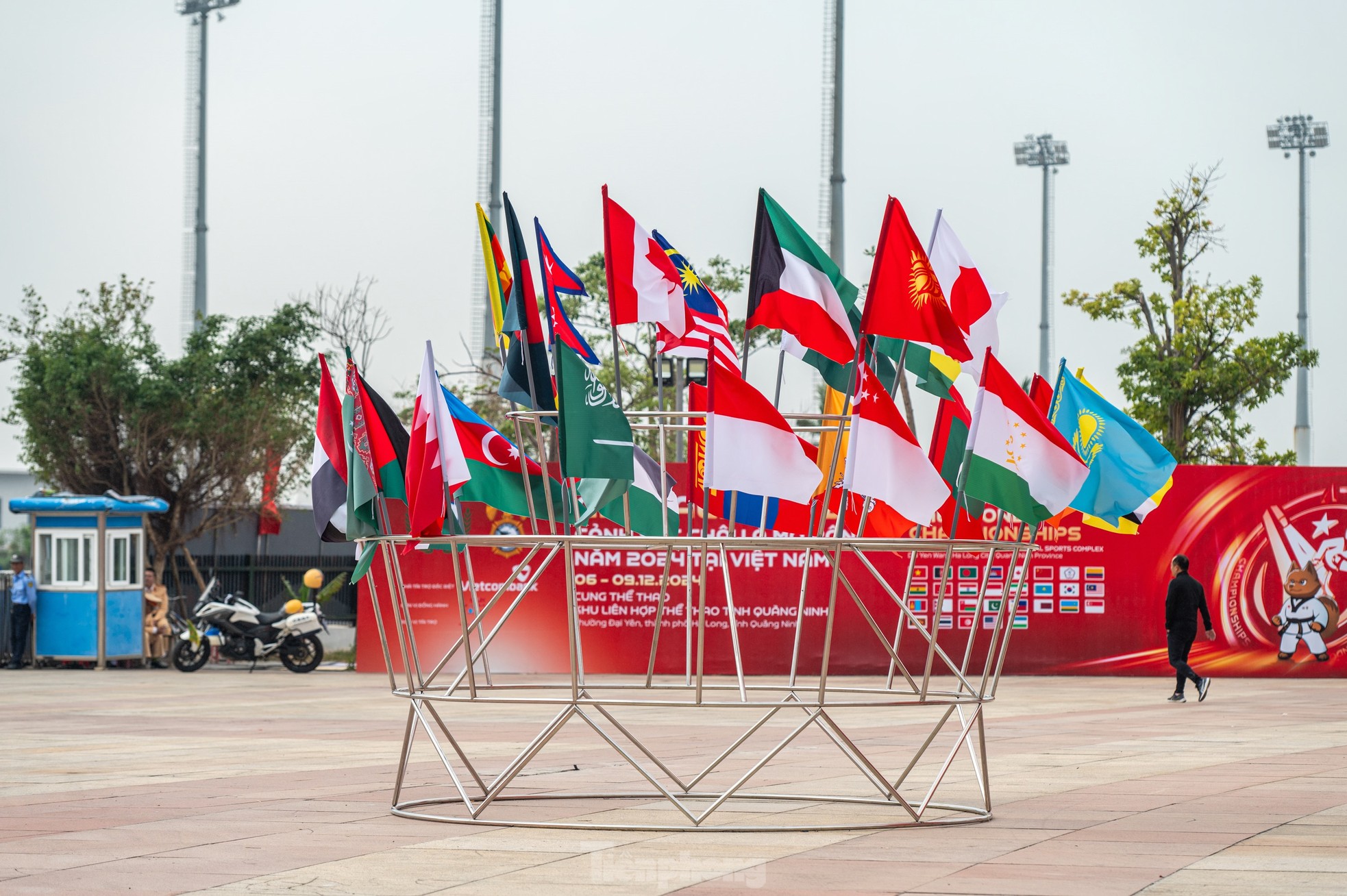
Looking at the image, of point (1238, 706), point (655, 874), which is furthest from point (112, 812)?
point (1238, 706)

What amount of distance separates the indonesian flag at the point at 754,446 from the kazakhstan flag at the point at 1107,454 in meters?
1.99

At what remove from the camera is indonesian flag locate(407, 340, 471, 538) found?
8.14m

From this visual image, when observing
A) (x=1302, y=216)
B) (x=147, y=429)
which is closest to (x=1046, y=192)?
(x=1302, y=216)

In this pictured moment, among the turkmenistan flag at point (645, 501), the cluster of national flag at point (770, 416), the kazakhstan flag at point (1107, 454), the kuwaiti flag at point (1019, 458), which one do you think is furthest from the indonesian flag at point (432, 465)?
the kazakhstan flag at point (1107, 454)

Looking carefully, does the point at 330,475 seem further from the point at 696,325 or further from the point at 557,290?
the point at 696,325

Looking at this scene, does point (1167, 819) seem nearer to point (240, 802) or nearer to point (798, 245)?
point (798, 245)

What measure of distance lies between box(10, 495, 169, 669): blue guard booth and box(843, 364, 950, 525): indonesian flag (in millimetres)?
20087

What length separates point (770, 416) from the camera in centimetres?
741

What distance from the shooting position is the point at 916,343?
8.79 metres

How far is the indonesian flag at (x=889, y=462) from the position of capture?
24.8 ft

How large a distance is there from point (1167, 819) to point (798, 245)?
3460 millimetres

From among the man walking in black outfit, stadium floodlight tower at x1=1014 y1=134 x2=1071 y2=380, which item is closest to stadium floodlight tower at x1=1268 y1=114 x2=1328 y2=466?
stadium floodlight tower at x1=1014 y1=134 x2=1071 y2=380

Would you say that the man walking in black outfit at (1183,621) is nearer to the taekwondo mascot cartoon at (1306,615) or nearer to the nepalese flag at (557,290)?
the taekwondo mascot cartoon at (1306,615)

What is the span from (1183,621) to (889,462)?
13.7 meters
